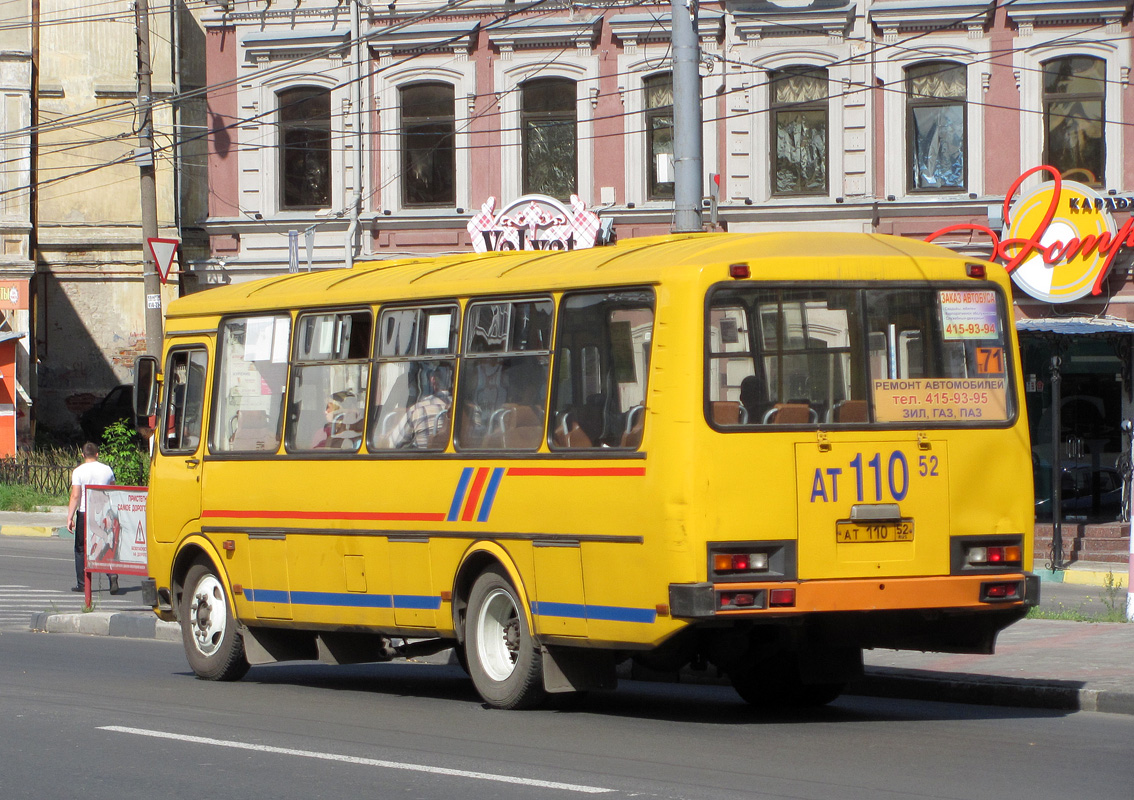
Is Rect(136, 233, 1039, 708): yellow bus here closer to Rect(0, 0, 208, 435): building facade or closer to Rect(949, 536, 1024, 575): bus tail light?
Rect(949, 536, 1024, 575): bus tail light

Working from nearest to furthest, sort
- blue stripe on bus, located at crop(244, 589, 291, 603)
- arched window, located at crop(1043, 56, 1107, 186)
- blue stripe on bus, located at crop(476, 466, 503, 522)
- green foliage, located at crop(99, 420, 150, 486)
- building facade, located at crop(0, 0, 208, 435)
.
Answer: blue stripe on bus, located at crop(476, 466, 503, 522)
blue stripe on bus, located at crop(244, 589, 291, 603)
arched window, located at crop(1043, 56, 1107, 186)
green foliage, located at crop(99, 420, 150, 486)
building facade, located at crop(0, 0, 208, 435)

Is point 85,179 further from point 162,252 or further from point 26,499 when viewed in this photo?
point 162,252

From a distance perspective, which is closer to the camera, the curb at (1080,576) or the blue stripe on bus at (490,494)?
the blue stripe on bus at (490,494)

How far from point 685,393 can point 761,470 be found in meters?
0.58

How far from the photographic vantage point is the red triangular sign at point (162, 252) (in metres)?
23.9

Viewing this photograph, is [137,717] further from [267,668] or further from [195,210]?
[195,210]

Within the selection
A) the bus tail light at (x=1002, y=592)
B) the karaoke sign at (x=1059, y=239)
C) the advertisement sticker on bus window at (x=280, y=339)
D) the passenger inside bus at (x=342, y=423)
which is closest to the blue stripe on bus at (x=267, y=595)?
the passenger inside bus at (x=342, y=423)

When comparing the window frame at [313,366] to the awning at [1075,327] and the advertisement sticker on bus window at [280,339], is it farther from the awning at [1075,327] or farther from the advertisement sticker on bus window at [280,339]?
the awning at [1075,327]

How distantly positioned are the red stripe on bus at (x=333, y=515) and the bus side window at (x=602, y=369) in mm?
1309

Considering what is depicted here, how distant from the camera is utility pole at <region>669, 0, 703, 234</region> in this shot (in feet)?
47.2

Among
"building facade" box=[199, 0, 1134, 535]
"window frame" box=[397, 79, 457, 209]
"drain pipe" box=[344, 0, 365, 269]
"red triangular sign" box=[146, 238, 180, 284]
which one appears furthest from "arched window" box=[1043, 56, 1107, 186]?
"red triangular sign" box=[146, 238, 180, 284]

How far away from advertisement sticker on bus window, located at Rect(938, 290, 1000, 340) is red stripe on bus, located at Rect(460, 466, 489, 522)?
9.38 ft

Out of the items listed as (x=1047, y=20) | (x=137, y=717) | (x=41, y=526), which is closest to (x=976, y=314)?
(x=137, y=717)

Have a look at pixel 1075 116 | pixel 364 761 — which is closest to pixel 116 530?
pixel 364 761
